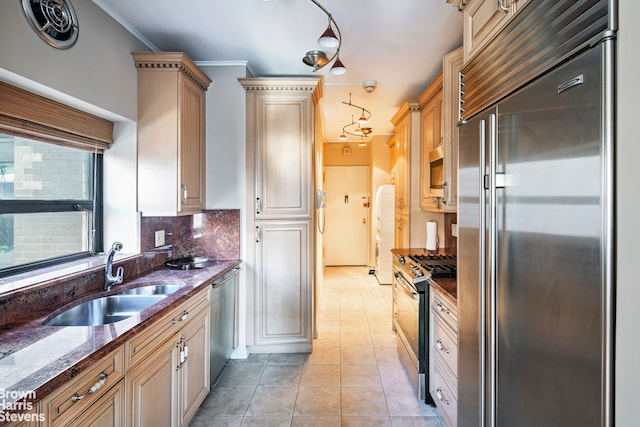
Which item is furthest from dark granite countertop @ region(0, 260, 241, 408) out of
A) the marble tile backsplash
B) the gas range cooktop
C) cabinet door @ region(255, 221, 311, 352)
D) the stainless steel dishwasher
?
the gas range cooktop

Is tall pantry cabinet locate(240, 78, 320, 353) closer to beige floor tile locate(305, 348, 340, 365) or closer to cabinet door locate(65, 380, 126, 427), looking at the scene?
beige floor tile locate(305, 348, 340, 365)

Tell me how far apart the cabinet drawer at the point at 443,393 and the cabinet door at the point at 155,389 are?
4.94 feet

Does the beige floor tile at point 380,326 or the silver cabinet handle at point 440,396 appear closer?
the silver cabinet handle at point 440,396

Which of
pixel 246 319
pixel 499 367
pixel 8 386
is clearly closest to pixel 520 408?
pixel 499 367

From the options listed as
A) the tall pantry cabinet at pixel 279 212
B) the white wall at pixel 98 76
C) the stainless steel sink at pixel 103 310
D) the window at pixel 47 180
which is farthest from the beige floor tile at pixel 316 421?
the window at pixel 47 180

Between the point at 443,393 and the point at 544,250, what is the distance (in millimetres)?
1411

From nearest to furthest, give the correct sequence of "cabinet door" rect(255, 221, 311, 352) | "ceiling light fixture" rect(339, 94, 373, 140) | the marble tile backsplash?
the marble tile backsplash, "cabinet door" rect(255, 221, 311, 352), "ceiling light fixture" rect(339, 94, 373, 140)

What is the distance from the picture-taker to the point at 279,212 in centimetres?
293

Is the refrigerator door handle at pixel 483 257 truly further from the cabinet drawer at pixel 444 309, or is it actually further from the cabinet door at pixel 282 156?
the cabinet door at pixel 282 156

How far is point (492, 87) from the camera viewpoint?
Result: 4.23 feet

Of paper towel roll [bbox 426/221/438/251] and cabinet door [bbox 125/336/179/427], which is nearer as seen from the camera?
cabinet door [bbox 125/336/179/427]

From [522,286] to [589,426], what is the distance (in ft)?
1.28

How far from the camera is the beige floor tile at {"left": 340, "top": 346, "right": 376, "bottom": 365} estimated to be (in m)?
2.86

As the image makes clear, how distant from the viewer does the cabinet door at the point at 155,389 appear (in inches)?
53.4
